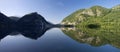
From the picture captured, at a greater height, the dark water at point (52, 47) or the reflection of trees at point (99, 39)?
the reflection of trees at point (99, 39)

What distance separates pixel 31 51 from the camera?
41.9 m

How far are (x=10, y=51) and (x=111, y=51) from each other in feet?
58.2

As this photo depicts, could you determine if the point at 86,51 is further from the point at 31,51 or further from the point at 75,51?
the point at 31,51

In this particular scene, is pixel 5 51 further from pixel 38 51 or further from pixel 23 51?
pixel 38 51

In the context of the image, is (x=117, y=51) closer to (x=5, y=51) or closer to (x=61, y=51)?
(x=61, y=51)

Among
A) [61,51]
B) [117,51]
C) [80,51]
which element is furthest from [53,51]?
[117,51]

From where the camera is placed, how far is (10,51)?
4362cm

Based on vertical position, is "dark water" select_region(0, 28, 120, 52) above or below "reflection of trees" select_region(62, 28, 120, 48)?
→ below

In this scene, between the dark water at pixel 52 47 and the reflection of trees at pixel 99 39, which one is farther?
the reflection of trees at pixel 99 39

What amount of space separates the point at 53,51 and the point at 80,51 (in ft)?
15.6

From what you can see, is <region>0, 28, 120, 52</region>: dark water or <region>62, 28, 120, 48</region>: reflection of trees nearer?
Answer: <region>0, 28, 120, 52</region>: dark water

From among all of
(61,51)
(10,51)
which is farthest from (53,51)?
(10,51)

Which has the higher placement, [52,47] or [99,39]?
[99,39]

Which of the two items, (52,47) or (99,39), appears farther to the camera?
(99,39)
